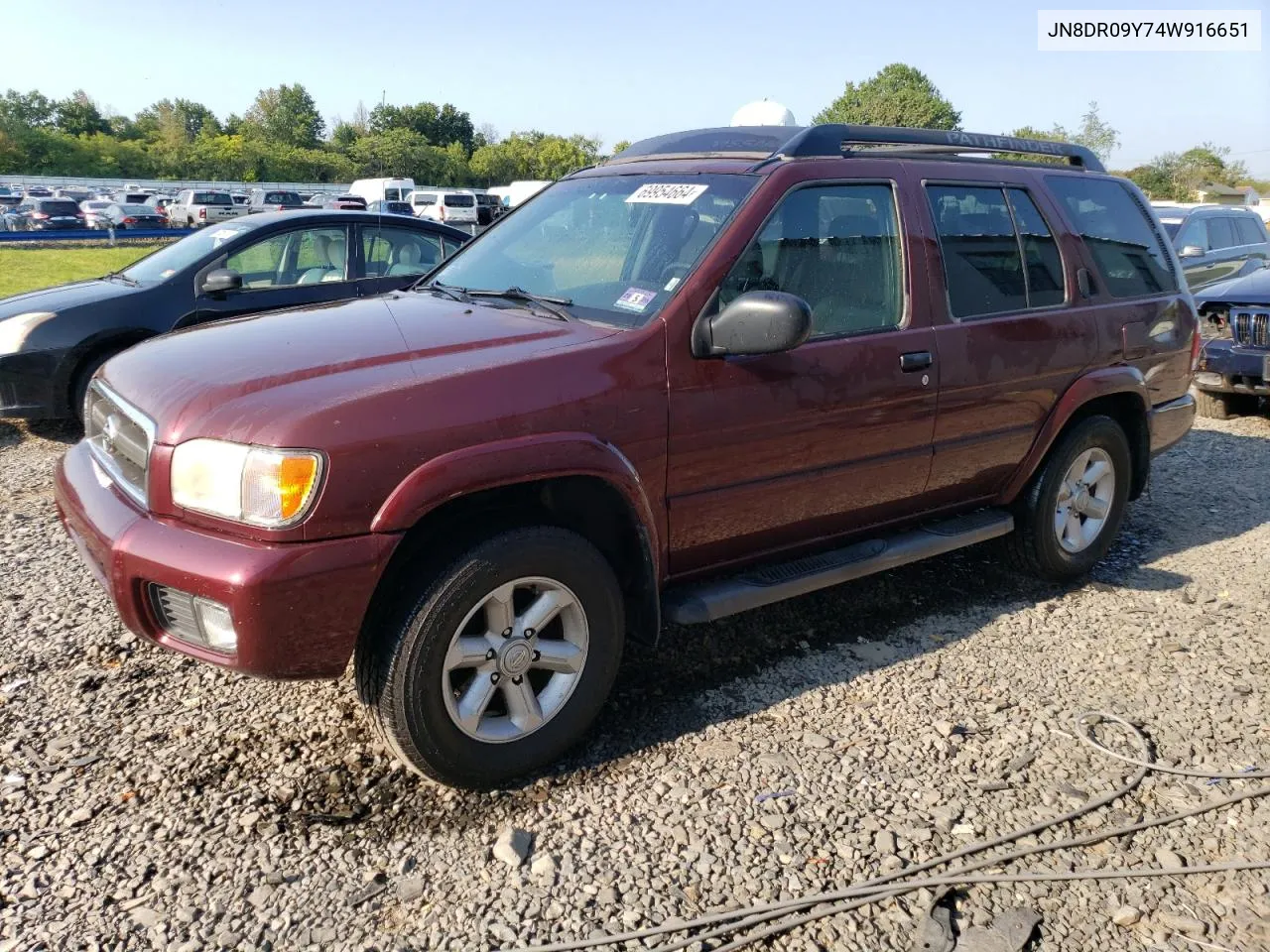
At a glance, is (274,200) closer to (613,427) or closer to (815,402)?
(815,402)

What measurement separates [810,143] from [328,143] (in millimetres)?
103187

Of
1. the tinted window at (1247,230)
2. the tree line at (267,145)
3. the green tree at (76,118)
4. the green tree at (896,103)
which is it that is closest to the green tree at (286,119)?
the tree line at (267,145)

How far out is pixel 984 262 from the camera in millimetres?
4074

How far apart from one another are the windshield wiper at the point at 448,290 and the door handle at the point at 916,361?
5.46 feet

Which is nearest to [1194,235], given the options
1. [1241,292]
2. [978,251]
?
[1241,292]

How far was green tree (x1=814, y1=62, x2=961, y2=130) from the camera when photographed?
79938 mm

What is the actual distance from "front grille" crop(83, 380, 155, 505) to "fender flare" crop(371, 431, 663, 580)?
758 millimetres

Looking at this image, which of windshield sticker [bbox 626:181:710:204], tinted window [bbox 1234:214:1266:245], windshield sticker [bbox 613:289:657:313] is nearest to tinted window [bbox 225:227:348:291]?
windshield sticker [bbox 626:181:710:204]

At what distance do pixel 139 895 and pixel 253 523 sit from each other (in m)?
0.99

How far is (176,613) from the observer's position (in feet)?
8.69

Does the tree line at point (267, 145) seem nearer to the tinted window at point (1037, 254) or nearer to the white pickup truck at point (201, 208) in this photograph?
the white pickup truck at point (201, 208)

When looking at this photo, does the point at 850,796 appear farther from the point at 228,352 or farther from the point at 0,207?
the point at 0,207

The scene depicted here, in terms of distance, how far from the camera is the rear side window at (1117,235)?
15.0 feet

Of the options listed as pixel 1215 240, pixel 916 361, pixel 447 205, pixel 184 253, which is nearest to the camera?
pixel 916 361
